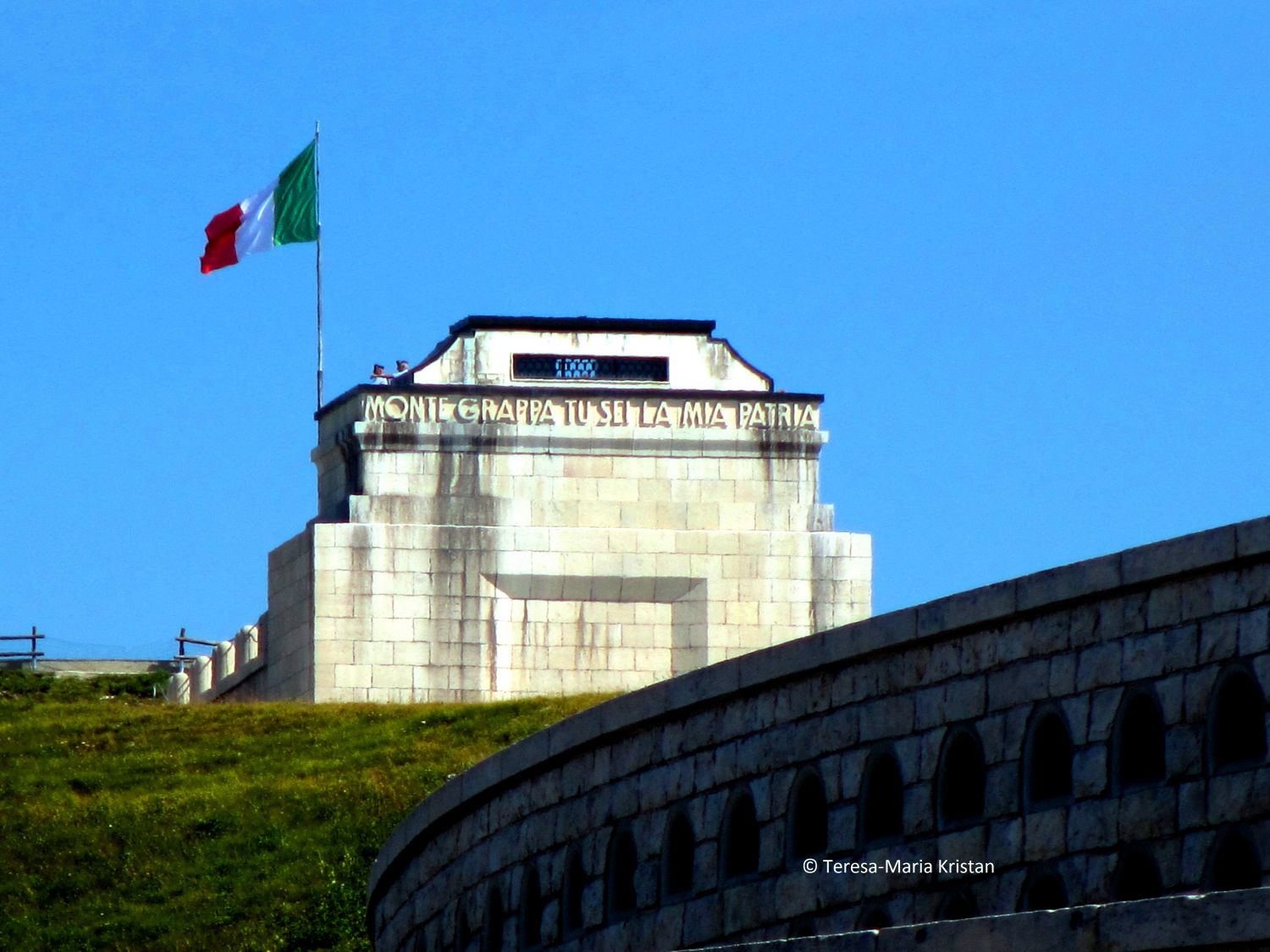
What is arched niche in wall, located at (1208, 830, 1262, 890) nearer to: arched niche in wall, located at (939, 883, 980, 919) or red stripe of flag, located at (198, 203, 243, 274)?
arched niche in wall, located at (939, 883, 980, 919)

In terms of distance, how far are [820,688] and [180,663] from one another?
3789cm

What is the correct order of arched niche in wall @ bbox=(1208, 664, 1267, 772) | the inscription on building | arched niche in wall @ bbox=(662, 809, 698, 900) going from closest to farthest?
arched niche in wall @ bbox=(1208, 664, 1267, 772) → arched niche in wall @ bbox=(662, 809, 698, 900) → the inscription on building

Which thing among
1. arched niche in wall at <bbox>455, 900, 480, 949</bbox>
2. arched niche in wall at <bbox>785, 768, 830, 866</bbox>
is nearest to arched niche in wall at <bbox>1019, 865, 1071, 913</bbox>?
arched niche in wall at <bbox>785, 768, 830, 866</bbox>

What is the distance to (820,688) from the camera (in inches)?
748

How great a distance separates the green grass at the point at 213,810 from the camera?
32156 mm

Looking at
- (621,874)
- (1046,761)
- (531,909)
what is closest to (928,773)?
(1046,761)

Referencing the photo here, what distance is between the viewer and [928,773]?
1791cm

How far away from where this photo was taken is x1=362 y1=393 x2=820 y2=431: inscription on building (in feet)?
142

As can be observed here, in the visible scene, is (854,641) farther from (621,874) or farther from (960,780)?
(621,874)

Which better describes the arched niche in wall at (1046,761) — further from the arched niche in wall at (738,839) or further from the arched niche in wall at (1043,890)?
the arched niche in wall at (738,839)

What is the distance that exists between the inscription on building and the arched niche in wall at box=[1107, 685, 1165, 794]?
1069 inches

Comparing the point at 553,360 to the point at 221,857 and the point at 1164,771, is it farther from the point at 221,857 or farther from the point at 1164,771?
the point at 1164,771

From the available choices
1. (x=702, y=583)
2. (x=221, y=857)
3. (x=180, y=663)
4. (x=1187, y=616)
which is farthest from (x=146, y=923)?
(x=180, y=663)

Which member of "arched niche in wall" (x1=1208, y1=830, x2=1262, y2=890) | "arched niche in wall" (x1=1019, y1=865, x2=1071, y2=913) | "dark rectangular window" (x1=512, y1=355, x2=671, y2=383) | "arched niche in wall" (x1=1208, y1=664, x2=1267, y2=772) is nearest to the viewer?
"arched niche in wall" (x1=1208, y1=830, x2=1262, y2=890)
